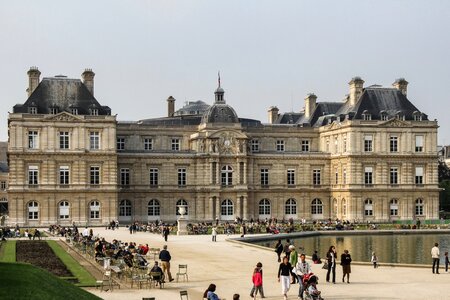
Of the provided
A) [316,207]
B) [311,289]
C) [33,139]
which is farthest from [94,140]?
[311,289]

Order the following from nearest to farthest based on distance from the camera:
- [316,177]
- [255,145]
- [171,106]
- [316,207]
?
[316,207]
[316,177]
[255,145]
[171,106]

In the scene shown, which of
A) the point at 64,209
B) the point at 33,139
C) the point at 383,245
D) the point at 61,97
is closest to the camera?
the point at 383,245

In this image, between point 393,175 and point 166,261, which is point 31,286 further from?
point 393,175

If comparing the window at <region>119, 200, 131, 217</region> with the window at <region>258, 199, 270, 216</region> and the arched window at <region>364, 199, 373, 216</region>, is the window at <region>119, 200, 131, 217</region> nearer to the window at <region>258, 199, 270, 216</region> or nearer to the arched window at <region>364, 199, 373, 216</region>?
the window at <region>258, 199, 270, 216</region>

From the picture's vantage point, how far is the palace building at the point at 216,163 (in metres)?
79.4

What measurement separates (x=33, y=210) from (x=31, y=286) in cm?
5904

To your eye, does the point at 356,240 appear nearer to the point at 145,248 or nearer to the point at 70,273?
the point at 145,248

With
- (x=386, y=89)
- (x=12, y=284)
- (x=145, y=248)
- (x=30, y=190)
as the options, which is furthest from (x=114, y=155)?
(x=12, y=284)

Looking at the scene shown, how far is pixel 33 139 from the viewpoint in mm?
79062

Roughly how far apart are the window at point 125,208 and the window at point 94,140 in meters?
7.80

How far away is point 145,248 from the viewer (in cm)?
4391

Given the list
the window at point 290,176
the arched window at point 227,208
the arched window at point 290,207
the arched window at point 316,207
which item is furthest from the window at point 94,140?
the arched window at point 316,207

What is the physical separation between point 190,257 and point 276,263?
5778mm

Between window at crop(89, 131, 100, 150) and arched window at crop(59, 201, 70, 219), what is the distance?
6.29 metres
